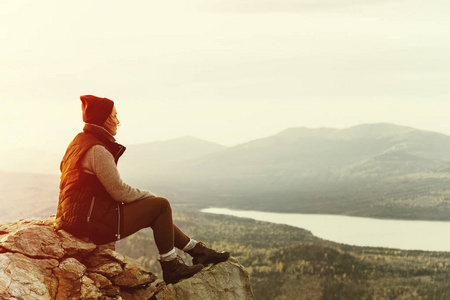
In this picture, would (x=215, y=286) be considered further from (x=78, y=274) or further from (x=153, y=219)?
(x=78, y=274)

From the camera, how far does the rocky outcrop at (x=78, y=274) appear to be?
8.31 metres

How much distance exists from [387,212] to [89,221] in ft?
574

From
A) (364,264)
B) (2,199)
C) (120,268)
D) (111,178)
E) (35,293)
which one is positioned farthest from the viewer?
(2,199)

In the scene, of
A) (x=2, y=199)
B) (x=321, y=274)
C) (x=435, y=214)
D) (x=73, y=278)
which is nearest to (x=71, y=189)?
(x=73, y=278)

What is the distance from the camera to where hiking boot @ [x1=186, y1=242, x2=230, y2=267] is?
10.6 metres

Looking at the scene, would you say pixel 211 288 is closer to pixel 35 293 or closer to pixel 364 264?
pixel 35 293

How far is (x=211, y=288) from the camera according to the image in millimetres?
10383

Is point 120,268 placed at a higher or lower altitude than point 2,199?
higher

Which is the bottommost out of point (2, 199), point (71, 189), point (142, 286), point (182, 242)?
point (2, 199)

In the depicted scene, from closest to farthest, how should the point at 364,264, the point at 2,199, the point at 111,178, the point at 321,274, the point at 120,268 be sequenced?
the point at 111,178 → the point at 120,268 → the point at 321,274 → the point at 364,264 → the point at 2,199

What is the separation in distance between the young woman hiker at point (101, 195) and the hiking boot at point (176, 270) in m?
0.21

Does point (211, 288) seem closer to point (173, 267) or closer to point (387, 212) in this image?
point (173, 267)

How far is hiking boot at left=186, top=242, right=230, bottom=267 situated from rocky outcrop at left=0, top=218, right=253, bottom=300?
0.18 meters

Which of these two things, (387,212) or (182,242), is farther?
(387,212)
